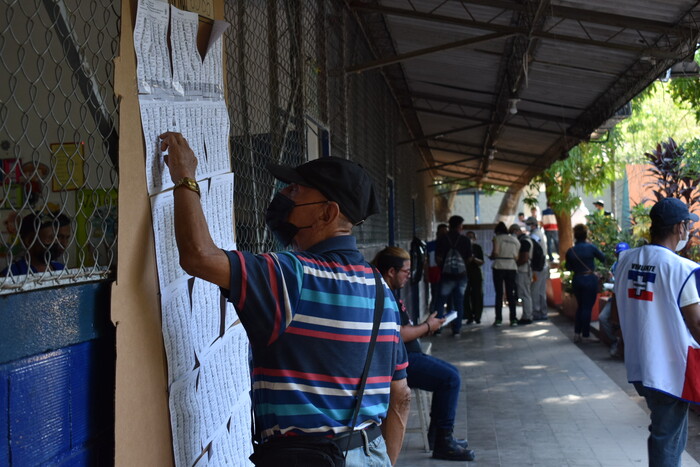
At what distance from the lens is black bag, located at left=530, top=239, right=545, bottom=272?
580 inches

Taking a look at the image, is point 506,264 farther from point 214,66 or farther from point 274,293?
point 274,293

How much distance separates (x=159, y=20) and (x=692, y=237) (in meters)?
8.27

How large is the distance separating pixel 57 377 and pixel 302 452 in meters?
0.72

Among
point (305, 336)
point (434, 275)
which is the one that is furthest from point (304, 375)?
point (434, 275)

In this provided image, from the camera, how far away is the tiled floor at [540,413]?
605 centimetres

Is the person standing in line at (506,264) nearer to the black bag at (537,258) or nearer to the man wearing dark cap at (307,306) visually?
the black bag at (537,258)

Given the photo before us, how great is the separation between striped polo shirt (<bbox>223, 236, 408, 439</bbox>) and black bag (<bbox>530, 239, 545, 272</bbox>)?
1286cm

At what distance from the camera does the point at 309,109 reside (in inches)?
229

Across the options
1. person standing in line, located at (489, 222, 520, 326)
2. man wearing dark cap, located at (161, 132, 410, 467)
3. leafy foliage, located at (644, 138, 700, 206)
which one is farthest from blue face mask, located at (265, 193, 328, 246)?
person standing in line, located at (489, 222, 520, 326)

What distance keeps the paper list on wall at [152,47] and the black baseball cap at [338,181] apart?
48 centimetres

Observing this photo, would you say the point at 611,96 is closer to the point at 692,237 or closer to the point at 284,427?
the point at 692,237

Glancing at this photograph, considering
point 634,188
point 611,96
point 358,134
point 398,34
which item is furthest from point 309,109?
point 634,188

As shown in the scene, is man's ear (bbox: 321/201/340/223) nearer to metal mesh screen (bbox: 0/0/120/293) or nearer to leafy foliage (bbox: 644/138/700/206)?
metal mesh screen (bbox: 0/0/120/293)

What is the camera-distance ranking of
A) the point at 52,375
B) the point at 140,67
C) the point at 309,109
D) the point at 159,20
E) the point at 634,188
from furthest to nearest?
the point at 634,188, the point at 309,109, the point at 159,20, the point at 140,67, the point at 52,375
